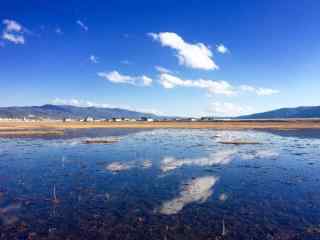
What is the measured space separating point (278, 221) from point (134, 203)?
7.19m

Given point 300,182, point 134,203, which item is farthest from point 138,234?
point 300,182

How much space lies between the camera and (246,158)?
28.7m

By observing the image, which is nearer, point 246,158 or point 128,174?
point 128,174

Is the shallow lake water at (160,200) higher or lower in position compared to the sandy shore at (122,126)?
lower

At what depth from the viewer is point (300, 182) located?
18.2 meters

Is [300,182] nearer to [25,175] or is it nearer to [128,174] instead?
[128,174]

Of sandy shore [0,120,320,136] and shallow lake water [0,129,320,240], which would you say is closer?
shallow lake water [0,129,320,240]

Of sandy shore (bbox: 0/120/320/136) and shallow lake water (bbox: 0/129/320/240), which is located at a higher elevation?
sandy shore (bbox: 0/120/320/136)

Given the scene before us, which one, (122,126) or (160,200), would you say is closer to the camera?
(160,200)

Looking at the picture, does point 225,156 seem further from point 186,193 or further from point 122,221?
point 122,221

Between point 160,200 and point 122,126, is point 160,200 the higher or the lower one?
the lower one

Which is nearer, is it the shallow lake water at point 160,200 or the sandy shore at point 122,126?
the shallow lake water at point 160,200

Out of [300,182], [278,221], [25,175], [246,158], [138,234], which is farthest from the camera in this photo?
[246,158]

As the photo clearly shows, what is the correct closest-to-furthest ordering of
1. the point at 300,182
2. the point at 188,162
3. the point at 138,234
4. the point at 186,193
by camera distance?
1. the point at 138,234
2. the point at 186,193
3. the point at 300,182
4. the point at 188,162
